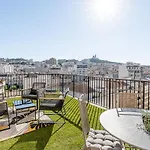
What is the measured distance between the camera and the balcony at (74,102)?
119 inches

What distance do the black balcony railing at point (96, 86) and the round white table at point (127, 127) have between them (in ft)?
3.28

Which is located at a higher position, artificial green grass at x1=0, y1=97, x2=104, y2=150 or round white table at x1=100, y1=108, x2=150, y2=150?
round white table at x1=100, y1=108, x2=150, y2=150

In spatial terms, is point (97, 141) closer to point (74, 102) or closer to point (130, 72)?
point (74, 102)

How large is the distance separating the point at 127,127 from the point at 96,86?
4.13m

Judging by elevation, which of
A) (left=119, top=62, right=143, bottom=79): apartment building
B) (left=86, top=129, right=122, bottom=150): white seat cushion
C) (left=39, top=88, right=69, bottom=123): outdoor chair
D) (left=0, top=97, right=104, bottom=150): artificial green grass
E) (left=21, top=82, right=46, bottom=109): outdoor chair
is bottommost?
(left=0, top=97, right=104, bottom=150): artificial green grass

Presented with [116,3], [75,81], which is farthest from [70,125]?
[116,3]

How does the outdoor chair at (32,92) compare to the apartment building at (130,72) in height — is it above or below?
below

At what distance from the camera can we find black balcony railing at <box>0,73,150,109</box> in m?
4.36

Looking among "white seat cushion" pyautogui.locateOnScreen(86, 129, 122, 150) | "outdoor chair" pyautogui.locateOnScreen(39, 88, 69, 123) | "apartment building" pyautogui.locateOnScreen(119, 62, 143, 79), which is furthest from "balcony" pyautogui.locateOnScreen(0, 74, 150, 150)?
"apartment building" pyautogui.locateOnScreen(119, 62, 143, 79)

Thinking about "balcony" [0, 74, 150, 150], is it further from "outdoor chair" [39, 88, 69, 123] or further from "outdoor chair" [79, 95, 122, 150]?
"outdoor chair" [79, 95, 122, 150]

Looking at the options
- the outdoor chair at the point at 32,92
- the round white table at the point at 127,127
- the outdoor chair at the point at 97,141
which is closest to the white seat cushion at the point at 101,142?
the outdoor chair at the point at 97,141

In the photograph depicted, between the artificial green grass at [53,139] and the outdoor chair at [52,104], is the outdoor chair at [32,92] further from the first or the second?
the artificial green grass at [53,139]

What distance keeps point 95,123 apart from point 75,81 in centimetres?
315

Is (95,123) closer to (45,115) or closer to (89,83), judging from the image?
(45,115)
